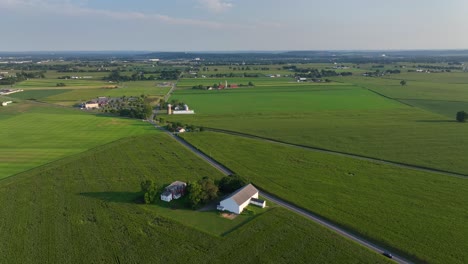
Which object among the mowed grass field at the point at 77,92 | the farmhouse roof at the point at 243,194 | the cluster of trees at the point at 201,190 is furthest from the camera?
the mowed grass field at the point at 77,92

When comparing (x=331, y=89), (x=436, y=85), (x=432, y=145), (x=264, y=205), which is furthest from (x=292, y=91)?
(x=264, y=205)

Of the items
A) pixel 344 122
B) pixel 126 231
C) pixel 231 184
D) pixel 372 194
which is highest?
A: pixel 344 122

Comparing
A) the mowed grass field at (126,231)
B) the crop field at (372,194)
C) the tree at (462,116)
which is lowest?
the mowed grass field at (126,231)

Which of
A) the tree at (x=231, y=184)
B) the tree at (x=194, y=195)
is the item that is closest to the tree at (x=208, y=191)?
the tree at (x=194, y=195)

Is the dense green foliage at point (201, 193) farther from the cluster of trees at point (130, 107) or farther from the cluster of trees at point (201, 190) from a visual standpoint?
the cluster of trees at point (130, 107)

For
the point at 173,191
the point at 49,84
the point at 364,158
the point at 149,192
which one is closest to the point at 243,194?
the point at 173,191

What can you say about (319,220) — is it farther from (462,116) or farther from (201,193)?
(462,116)
